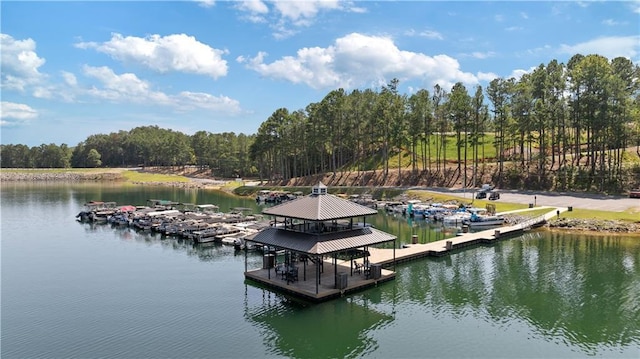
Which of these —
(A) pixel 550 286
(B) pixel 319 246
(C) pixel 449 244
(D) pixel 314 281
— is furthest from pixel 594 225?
(B) pixel 319 246

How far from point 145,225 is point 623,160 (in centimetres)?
8247

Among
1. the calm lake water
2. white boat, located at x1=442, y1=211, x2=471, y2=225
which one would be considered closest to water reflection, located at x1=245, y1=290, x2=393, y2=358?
the calm lake water

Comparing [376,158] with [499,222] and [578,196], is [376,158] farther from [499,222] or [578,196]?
[499,222]

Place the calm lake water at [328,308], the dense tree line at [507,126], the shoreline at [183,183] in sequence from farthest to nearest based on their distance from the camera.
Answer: the dense tree line at [507,126]
the shoreline at [183,183]
the calm lake water at [328,308]

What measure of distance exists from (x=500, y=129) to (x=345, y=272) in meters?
64.3

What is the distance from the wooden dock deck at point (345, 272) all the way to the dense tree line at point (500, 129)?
37.4 metres

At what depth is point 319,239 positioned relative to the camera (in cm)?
3016

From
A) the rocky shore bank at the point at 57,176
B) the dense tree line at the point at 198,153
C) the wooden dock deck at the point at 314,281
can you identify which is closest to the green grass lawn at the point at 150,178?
the rocky shore bank at the point at 57,176

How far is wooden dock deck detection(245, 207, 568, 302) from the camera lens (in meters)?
29.6

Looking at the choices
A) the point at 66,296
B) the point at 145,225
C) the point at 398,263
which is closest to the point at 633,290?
the point at 398,263

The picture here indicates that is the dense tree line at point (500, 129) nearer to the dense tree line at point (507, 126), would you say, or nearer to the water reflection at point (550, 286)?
the dense tree line at point (507, 126)

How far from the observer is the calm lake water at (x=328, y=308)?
2252 cm

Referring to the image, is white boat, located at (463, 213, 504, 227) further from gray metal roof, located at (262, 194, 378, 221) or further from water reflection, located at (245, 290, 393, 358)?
water reflection, located at (245, 290, 393, 358)

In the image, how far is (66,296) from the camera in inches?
1220
